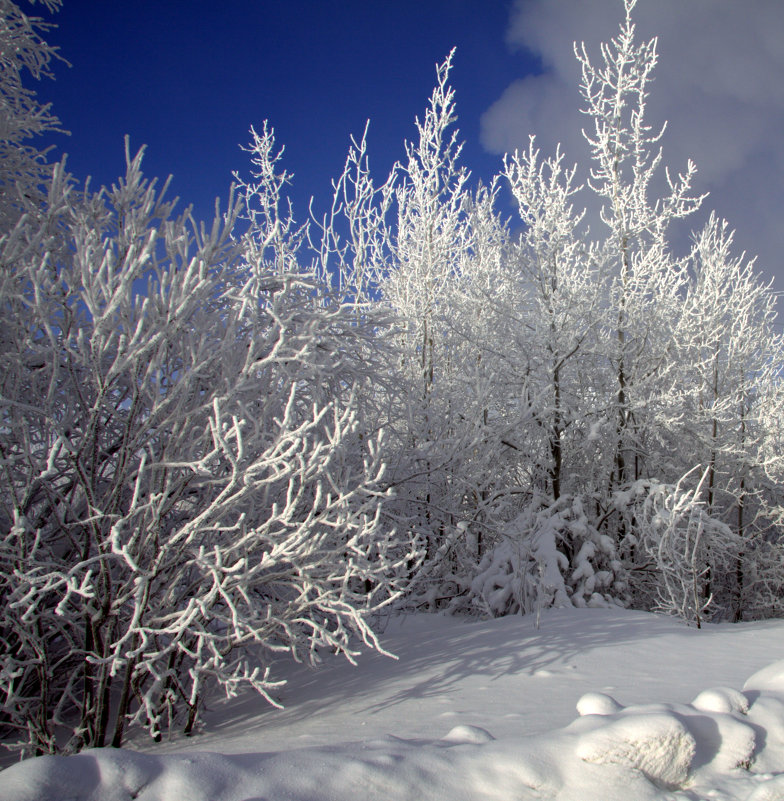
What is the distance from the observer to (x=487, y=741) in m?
2.35

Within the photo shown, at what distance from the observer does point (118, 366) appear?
2.78 metres

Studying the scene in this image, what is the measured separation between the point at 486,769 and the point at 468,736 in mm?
390

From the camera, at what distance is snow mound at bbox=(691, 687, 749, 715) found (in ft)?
7.80

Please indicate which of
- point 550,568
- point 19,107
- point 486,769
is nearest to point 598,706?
point 486,769

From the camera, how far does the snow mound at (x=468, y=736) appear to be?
2373mm

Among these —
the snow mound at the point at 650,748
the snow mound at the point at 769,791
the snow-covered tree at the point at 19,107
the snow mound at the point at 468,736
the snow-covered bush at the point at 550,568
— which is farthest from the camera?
the snow-covered bush at the point at 550,568

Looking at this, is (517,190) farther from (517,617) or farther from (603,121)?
(517,617)

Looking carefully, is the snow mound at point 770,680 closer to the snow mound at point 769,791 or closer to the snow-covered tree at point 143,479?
the snow mound at point 769,791

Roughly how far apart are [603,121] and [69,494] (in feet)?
32.2

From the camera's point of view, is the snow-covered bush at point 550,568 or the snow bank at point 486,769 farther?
the snow-covered bush at point 550,568

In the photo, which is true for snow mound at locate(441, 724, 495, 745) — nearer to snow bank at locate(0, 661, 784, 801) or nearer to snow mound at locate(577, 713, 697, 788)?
snow bank at locate(0, 661, 784, 801)

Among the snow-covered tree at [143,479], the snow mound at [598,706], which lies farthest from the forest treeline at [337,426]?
the snow mound at [598,706]

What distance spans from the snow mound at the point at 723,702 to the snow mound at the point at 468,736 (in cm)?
91

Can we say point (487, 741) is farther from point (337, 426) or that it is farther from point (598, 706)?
point (337, 426)
